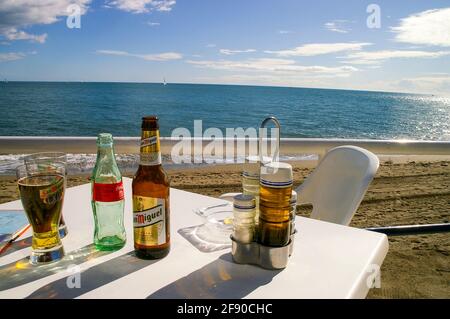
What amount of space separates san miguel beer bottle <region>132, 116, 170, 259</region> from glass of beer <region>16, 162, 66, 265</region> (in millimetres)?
188

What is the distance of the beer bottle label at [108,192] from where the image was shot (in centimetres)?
93

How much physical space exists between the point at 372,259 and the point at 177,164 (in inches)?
277

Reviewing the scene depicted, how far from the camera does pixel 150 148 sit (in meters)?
0.86

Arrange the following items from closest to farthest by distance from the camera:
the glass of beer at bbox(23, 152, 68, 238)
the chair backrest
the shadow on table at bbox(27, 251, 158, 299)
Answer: the shadow on table at bbox(27, 251, 158, 299), the glass of beer at bbox(23, 152, 68, 238), the chair backrest

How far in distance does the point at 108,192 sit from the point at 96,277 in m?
0.21

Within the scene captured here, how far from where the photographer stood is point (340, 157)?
1.89 metres

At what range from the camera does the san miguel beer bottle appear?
33.8 inches

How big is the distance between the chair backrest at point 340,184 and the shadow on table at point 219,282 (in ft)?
2.61

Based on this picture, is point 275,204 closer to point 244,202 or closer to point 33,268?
point 244,202

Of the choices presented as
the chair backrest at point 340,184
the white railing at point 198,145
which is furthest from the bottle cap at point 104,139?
the white railing at point 198,145

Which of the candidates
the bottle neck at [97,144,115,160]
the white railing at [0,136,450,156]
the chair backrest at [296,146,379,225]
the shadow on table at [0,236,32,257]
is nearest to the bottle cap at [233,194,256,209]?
the bottle neck at [97,144,115,160]

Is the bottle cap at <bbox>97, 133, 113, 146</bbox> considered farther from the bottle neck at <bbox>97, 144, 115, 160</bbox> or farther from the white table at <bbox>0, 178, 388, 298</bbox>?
the white table at <bbox>0, 178, 388, 298</bbox>

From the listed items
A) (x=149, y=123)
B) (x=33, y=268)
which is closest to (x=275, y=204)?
(x=149, y=123)
